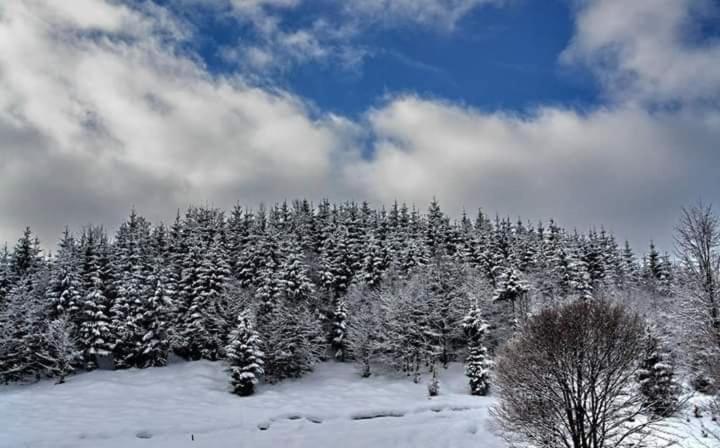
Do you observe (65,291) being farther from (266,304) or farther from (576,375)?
(576,375)

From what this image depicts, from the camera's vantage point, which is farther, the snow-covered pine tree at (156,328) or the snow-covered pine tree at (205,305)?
the snow-covered pine tree at (205,305)

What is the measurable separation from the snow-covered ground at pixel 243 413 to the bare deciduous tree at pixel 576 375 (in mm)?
4881

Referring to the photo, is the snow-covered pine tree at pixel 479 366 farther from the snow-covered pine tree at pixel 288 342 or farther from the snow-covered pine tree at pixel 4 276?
the snow-covered pine tree at pixel 4 276

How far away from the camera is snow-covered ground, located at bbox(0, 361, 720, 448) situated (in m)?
30.9

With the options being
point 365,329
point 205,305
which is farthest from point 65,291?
point 365,329

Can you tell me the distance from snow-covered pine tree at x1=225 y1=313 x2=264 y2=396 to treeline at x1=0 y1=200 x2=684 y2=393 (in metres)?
0.15

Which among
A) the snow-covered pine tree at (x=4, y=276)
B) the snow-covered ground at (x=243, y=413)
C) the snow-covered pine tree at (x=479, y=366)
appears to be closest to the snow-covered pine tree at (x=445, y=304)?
the snow-covered ground at (x=243, y=413)

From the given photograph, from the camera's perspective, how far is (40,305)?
178 ft

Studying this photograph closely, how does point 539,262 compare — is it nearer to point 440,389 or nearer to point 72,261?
point 440,389

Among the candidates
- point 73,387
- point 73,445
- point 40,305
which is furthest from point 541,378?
point 40,305

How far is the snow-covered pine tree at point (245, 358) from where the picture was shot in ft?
149

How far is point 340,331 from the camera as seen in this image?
57750 millimetres

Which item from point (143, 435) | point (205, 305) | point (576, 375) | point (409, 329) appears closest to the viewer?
point (576, 375)

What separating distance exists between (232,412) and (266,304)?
18765 mm
